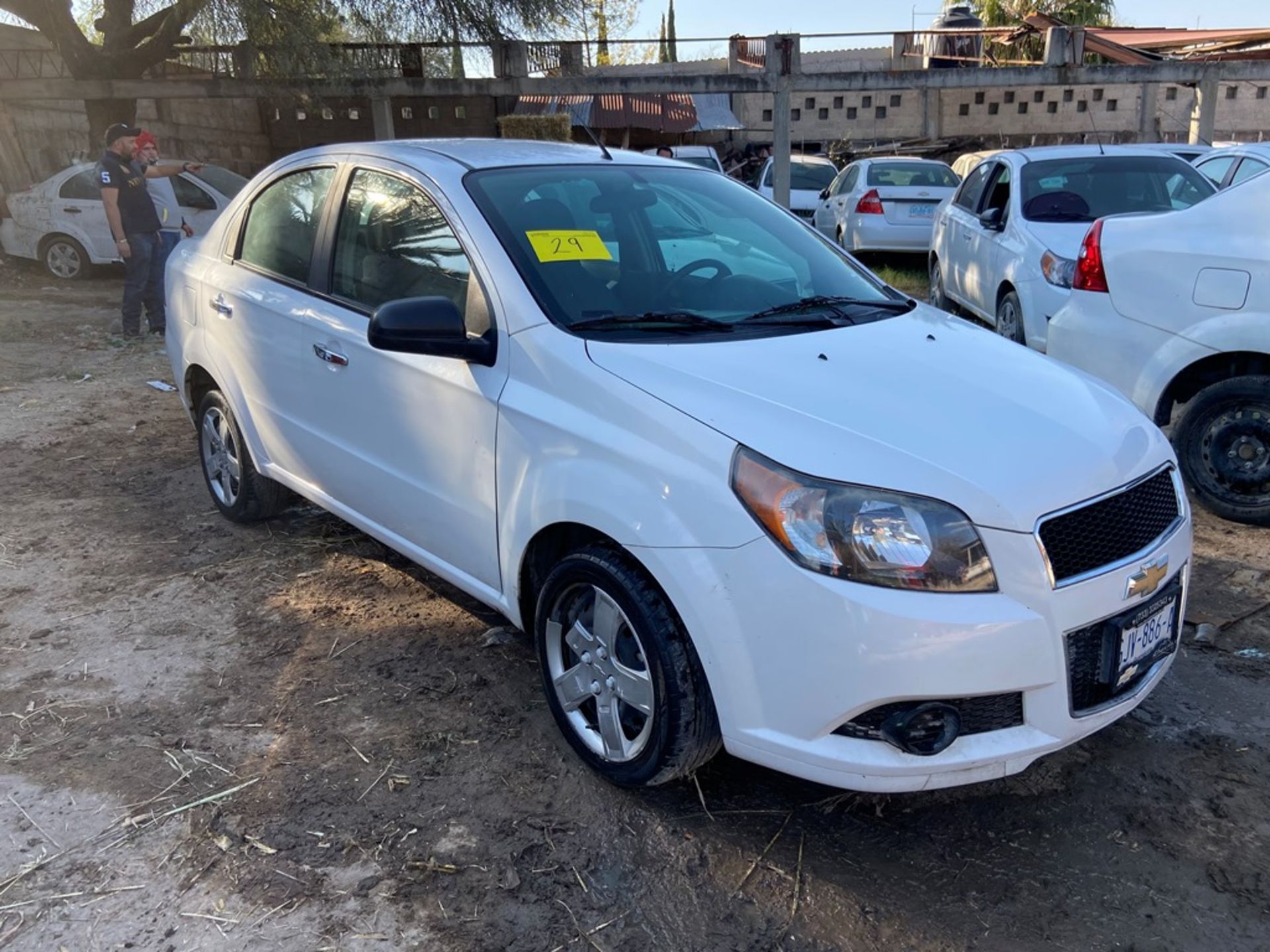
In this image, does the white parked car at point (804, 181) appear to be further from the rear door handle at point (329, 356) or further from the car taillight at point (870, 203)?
the rear door handle at point (329, 356)

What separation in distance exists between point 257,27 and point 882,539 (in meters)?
14.9

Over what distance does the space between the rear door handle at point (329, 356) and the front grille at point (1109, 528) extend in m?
2.40

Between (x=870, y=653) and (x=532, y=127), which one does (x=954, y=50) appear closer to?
(x=532, y=127)

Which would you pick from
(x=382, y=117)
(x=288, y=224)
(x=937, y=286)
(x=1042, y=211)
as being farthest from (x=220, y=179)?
(x=1042, y=211)

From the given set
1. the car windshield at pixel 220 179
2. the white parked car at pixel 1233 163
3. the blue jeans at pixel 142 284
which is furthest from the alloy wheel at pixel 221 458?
the car windshield at pixel 220 179

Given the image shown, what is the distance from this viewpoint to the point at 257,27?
14391 millimetres

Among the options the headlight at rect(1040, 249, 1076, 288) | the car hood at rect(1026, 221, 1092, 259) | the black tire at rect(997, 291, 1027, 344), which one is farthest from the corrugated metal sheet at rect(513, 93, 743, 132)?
the headlight at rect(1040, 249, 1076, 288)

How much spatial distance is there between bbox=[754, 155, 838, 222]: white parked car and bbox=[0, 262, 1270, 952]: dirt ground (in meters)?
12.9

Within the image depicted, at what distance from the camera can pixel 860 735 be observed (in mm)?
2365

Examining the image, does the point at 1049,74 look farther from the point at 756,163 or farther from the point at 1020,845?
the point at 1020,845

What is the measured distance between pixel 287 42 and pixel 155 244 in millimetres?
5952

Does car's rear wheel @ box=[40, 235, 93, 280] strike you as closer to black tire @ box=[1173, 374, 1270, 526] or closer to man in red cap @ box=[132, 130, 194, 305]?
man in red cap @ box=[132, 130, 194, 305]

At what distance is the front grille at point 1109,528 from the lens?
7.75 feet

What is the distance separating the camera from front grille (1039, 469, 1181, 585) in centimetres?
236
